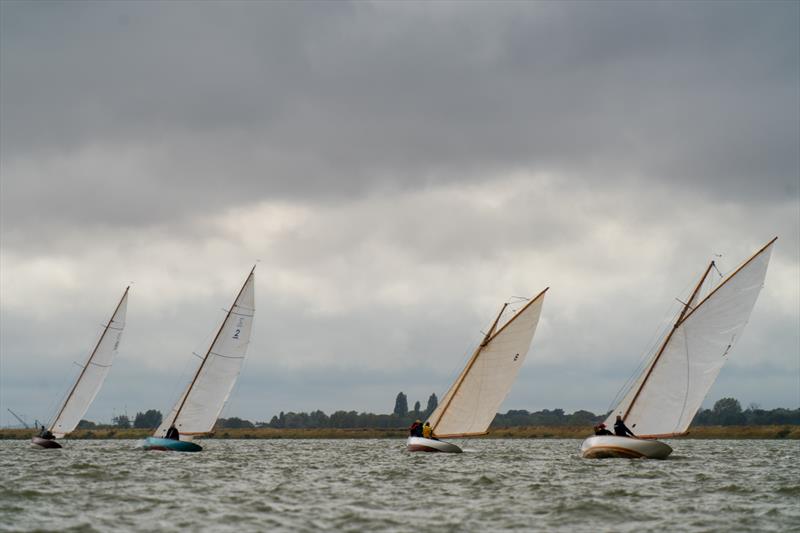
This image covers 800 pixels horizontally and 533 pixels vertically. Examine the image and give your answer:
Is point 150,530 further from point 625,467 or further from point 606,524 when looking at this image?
point 625,467

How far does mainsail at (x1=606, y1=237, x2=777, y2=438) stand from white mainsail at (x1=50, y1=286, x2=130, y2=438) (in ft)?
175

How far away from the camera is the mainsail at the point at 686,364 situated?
2359 inches

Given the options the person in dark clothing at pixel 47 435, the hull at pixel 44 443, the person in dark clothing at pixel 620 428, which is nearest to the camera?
the person in dark clothing at pixel 620 428

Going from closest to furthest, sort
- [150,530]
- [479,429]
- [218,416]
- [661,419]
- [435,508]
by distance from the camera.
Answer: [150,530] → [435,508] → [661,419] → [479,429] → [218,416]

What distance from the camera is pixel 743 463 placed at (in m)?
67.4

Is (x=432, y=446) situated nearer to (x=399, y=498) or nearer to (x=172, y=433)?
(x=172, y=433)

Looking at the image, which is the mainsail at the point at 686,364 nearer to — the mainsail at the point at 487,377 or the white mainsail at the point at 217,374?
the mainsail at the point at 487,377

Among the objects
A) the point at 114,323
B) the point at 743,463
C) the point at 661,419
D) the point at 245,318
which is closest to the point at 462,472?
the point at 661,419

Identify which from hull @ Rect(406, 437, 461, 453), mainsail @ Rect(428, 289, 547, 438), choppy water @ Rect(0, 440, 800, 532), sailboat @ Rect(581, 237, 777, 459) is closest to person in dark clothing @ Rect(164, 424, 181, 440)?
choppy water @ Rect(0, 440, 800, 532)

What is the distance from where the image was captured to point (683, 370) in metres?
60.9

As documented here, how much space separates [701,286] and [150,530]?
143 feet

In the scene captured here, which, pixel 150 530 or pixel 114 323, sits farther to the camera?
pixel 114 323

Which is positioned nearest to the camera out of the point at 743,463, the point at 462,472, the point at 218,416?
the point at 462,472

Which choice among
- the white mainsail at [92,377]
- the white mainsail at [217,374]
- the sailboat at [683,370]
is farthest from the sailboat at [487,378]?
the white mainsail at [92,377]
